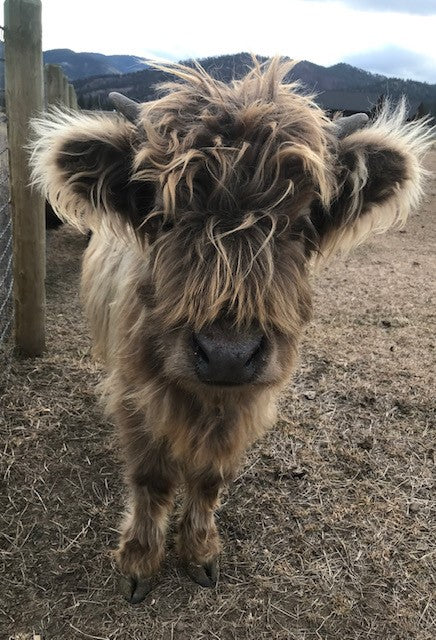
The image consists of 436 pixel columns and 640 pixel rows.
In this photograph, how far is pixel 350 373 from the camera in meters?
3.96

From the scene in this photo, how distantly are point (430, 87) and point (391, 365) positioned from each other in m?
12.4

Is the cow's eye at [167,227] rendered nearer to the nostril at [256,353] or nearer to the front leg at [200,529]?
the nostril at [256,353]

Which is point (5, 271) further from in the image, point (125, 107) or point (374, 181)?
point (374, 181)

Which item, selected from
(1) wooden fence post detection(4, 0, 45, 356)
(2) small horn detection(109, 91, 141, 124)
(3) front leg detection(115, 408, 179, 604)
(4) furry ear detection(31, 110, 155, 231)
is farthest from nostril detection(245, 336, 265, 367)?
(1) wooden fence post detection(4, 0, 45, 356)

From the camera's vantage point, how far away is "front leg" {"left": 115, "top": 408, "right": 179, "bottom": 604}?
2.33m

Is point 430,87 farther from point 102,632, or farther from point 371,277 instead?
point 102,632

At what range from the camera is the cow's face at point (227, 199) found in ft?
5.40

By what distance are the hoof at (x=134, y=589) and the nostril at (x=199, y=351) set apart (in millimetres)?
1212

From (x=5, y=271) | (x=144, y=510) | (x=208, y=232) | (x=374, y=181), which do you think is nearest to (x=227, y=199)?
Answer: (x=208, y=232)

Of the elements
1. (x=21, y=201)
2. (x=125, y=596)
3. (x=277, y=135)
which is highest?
(x=277, y=135)

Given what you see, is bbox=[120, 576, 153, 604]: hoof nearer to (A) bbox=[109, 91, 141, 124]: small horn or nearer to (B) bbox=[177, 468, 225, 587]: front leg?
(B) bbox=[177, 468, 225, 587]: front leg

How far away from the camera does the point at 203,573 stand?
2.43 meters

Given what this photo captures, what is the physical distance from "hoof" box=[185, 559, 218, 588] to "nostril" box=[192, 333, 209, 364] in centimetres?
123

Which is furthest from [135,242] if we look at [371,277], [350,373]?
[371,277]
